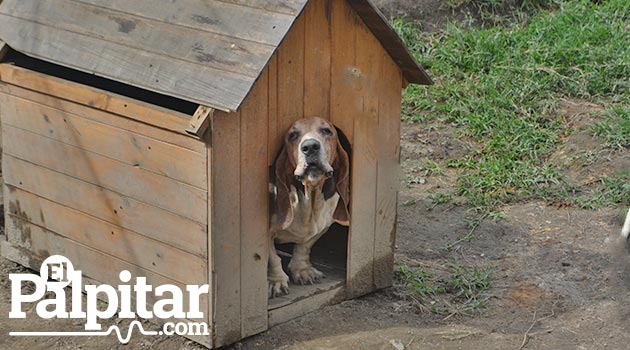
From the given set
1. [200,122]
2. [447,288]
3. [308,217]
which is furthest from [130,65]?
[447,288]

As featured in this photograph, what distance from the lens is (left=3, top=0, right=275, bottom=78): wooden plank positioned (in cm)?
454

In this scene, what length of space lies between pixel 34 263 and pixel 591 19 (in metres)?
5.22

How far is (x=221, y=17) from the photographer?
4723mm

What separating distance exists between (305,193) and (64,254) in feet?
4.51

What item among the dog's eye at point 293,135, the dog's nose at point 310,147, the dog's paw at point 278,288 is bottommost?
the dog's paw at point 278,288

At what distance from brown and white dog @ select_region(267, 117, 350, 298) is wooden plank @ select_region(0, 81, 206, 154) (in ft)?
1.59

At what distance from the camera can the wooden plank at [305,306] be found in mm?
5152

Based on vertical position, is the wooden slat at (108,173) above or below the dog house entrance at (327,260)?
above

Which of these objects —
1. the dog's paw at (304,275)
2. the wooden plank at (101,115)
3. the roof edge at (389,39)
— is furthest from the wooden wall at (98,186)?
the roof edge at (389,39)

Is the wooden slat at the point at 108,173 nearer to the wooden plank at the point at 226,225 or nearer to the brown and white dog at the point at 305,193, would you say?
the wooden plank at the point at 226,225

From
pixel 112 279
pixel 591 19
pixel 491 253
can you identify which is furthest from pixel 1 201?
pixel 591 19

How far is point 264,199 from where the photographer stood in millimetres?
4926

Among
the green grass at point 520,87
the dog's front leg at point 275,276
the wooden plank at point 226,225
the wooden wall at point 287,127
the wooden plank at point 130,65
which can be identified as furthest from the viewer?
the green grass at point 520,87

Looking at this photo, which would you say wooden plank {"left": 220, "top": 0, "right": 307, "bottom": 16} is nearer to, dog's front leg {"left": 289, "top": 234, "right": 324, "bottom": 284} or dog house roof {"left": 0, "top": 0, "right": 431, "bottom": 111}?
dog house roof {"left": 0, "top": 0, "right": 431, "bottom": 111}
